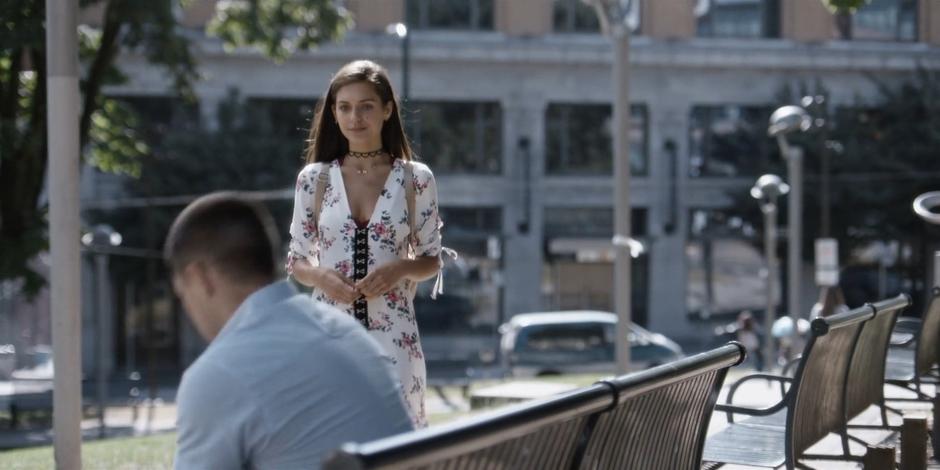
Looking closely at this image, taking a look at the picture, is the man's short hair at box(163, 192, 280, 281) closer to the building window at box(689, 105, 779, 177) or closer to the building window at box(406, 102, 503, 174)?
the building window at box(406, 102, 503, 174)

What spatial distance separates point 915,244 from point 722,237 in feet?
20.6

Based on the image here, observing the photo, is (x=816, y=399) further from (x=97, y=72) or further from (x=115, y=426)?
(x=115, y=426)

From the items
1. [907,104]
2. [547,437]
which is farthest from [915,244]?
[547,437]

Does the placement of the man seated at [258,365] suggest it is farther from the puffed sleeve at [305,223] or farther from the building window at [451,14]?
the building window at [451,14]

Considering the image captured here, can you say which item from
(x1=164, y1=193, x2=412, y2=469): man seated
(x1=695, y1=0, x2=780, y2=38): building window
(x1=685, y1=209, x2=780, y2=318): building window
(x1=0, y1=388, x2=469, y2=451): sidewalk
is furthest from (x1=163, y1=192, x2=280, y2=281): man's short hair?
(x1=695, y1=0, x2=780, y2=38): building window

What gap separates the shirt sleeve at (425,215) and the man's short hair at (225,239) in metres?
2.21

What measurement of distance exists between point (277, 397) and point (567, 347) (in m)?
28.8

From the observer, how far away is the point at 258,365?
2.55 meters

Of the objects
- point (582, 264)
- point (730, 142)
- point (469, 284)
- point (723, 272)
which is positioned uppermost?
point (730, 142)

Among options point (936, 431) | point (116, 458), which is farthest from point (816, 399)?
point (116, 458)

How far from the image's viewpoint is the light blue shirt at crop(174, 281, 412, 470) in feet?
8.34

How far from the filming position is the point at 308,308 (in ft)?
8.93

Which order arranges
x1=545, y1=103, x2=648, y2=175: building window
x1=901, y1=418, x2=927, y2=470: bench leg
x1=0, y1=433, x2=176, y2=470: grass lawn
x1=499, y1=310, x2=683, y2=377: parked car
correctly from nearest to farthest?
x1=901, y1=418, x2=927, y2=470: bench leg → x1=0, y1=433, x2=176, y2=470: grass lawn → x1=499, y1=310, x2=683, y2=377: parked car → x1=545, y1=103, x2=648, y2=175: building window

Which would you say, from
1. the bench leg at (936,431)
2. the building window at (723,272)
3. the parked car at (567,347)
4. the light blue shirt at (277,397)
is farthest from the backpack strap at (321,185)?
the building window at (723,272)
